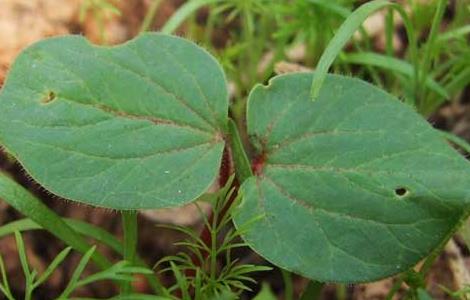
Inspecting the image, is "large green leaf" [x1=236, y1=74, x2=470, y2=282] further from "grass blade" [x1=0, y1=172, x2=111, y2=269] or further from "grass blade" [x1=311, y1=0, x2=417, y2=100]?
"grass blade" [x1=0, y1=172, x2=111, y2=269]

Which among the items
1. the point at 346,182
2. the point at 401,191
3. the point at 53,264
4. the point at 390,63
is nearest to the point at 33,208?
the point at 53,264

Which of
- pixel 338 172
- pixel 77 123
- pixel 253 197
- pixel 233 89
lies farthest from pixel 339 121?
pixel 233 89

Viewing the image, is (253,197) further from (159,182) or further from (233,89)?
(233,89)

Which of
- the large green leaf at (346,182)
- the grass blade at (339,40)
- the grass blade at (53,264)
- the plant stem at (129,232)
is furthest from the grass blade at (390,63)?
the grass blade at (53,264)

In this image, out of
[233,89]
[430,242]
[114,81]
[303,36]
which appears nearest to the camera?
[430,242]

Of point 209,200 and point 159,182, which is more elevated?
point 159,182

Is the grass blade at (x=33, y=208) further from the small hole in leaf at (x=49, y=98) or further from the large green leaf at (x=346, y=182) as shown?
the large green leaf at (x=346, y=182)
